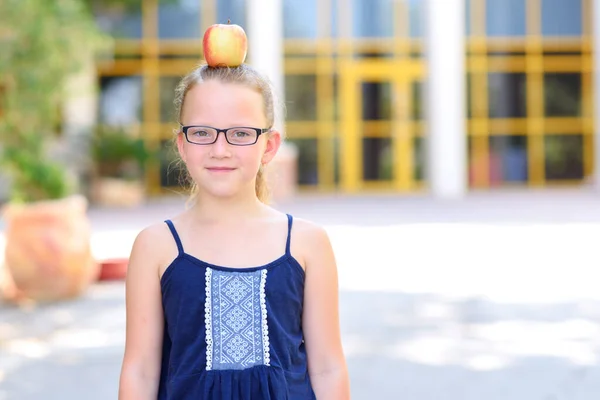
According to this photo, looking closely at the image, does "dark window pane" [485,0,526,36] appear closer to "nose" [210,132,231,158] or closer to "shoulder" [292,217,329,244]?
"shoulder" [292,217,329,244]

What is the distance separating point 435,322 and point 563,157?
55.9 feet

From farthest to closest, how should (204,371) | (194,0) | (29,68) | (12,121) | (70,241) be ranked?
(194,0) → (29,68) → (12,121) → (70,241) → (204,371)

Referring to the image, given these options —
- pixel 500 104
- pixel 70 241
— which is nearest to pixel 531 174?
pixel 500 104

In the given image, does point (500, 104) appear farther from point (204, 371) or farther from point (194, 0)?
point (204, 371)

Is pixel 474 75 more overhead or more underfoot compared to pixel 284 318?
more overhead

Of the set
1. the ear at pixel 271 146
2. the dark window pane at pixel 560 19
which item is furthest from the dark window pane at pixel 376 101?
the ear at pixel 271 146

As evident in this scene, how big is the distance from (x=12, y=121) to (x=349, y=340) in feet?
15.9

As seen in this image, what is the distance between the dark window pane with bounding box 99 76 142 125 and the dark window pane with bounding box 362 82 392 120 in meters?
5.31

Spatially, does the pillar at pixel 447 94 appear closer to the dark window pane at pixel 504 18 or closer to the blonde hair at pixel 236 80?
the dark window pane at pixel 504 18

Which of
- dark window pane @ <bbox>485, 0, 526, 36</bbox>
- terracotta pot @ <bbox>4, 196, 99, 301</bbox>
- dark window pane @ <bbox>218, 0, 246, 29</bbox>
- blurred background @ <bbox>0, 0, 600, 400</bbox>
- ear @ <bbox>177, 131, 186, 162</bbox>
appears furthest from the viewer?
dark window pane @ <bbox>485, 0, 526, 36</bbox>

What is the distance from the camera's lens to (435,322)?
6926 mm

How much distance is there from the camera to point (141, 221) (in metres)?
15.5

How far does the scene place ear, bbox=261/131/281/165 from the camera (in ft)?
7.45

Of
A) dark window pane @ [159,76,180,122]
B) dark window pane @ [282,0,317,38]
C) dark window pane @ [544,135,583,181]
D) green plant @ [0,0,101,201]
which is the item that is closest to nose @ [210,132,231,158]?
green plant @ [0,0,101,201]
